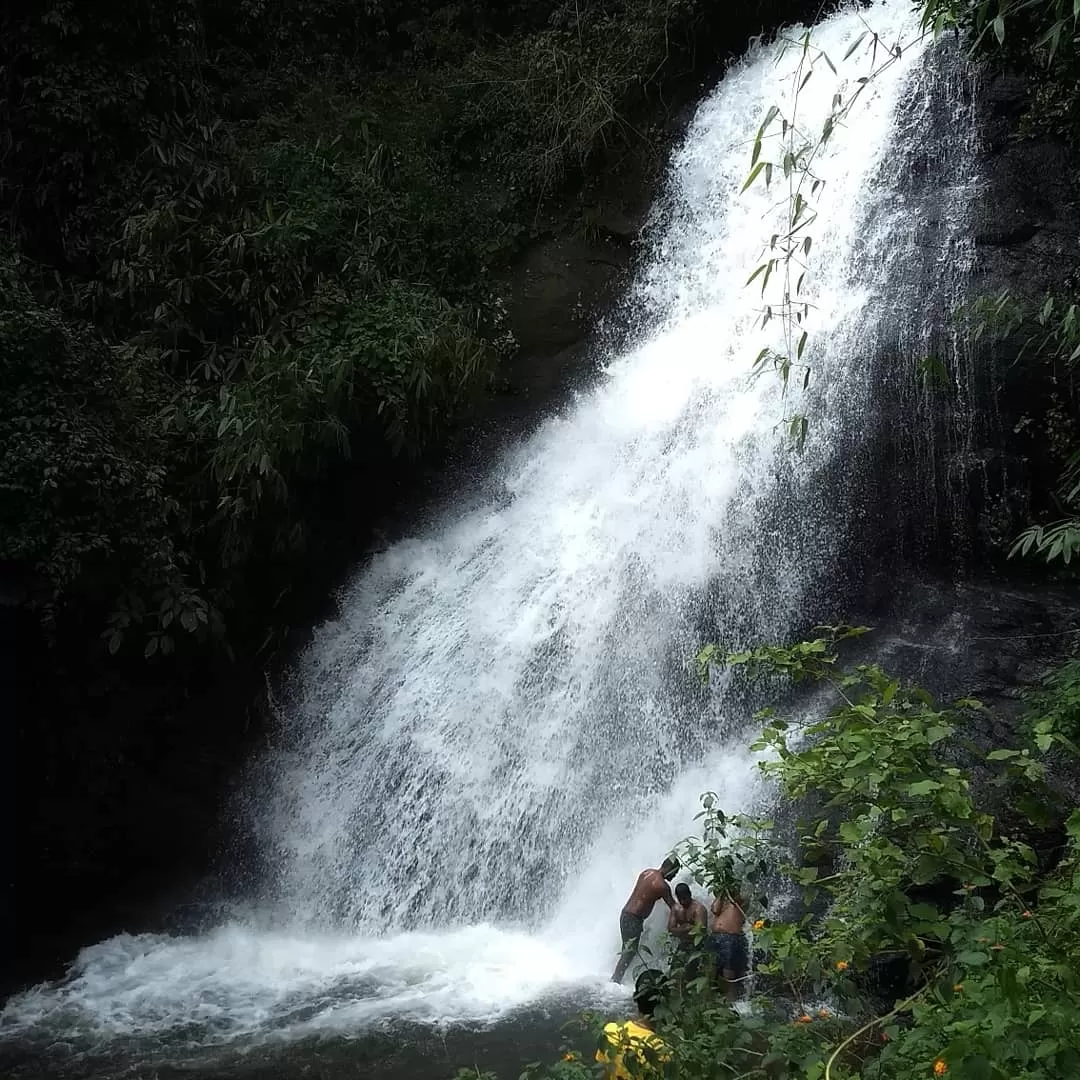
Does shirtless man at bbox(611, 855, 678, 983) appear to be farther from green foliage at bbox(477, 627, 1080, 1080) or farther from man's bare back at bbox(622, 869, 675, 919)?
green foliage at bbox(477, 627, 1080, 1080)

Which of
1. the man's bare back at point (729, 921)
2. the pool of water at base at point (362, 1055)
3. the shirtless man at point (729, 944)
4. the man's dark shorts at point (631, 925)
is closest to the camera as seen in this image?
the pool of water at base at point (362, 1055)

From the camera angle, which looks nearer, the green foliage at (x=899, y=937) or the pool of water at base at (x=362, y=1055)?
the green foliage at (x=899, y=937)

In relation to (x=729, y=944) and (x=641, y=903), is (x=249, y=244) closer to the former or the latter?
(x=641, y=903)

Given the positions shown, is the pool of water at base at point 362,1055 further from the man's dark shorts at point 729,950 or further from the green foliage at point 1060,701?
the green foliage at point 1060,701

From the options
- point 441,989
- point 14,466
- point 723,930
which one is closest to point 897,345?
point 723,930

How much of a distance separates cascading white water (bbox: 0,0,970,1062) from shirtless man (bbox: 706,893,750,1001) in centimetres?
106

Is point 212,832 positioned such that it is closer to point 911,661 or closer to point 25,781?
point 25,781

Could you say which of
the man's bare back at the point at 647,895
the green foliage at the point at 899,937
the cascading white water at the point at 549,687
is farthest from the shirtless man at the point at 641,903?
the green foliage at the point at 899,937

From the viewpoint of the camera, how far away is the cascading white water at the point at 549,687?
7270 mm

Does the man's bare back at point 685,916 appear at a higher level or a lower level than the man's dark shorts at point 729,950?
higher

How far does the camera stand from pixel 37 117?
9.88m

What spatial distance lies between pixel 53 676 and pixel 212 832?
1.77 m

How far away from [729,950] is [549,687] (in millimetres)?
2655

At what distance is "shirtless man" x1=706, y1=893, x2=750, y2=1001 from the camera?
19.9 feet
